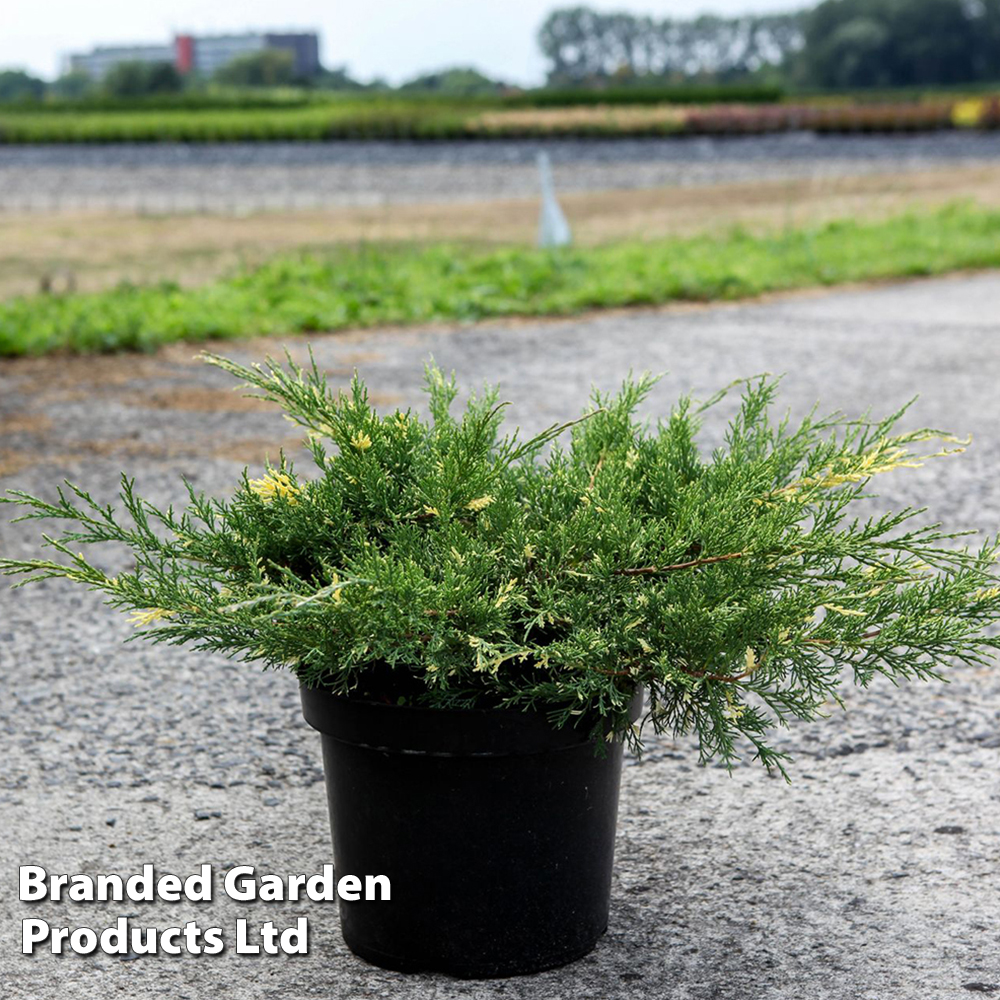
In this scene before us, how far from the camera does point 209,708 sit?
412cm

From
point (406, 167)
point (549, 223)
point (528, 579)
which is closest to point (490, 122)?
point (406, 167)

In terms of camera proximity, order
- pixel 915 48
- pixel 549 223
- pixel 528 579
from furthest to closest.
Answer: pixel 915 48
pixel 549 223
pixel 528 579

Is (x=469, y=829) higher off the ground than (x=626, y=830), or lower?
higher

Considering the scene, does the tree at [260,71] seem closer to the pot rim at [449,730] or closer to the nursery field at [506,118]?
the nursery field at [506,118]

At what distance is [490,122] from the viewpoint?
3934 cm

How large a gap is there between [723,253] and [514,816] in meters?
12.1

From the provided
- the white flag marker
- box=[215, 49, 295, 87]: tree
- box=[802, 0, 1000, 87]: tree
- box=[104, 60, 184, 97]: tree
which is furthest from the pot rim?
box=[802, 0, 1000, 87]: tree

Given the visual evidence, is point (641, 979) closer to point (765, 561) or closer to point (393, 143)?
point (765, 561)

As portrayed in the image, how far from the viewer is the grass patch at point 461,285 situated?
1045 cm

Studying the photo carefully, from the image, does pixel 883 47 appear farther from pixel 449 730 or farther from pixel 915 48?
pixel 449 730

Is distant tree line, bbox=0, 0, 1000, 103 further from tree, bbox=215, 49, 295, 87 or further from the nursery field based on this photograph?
the nursery field

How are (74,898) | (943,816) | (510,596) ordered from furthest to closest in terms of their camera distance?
(943,816) → (74,898) → (510,596)

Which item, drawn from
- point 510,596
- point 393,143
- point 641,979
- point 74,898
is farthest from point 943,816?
point 393,143

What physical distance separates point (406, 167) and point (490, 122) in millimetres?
8504
